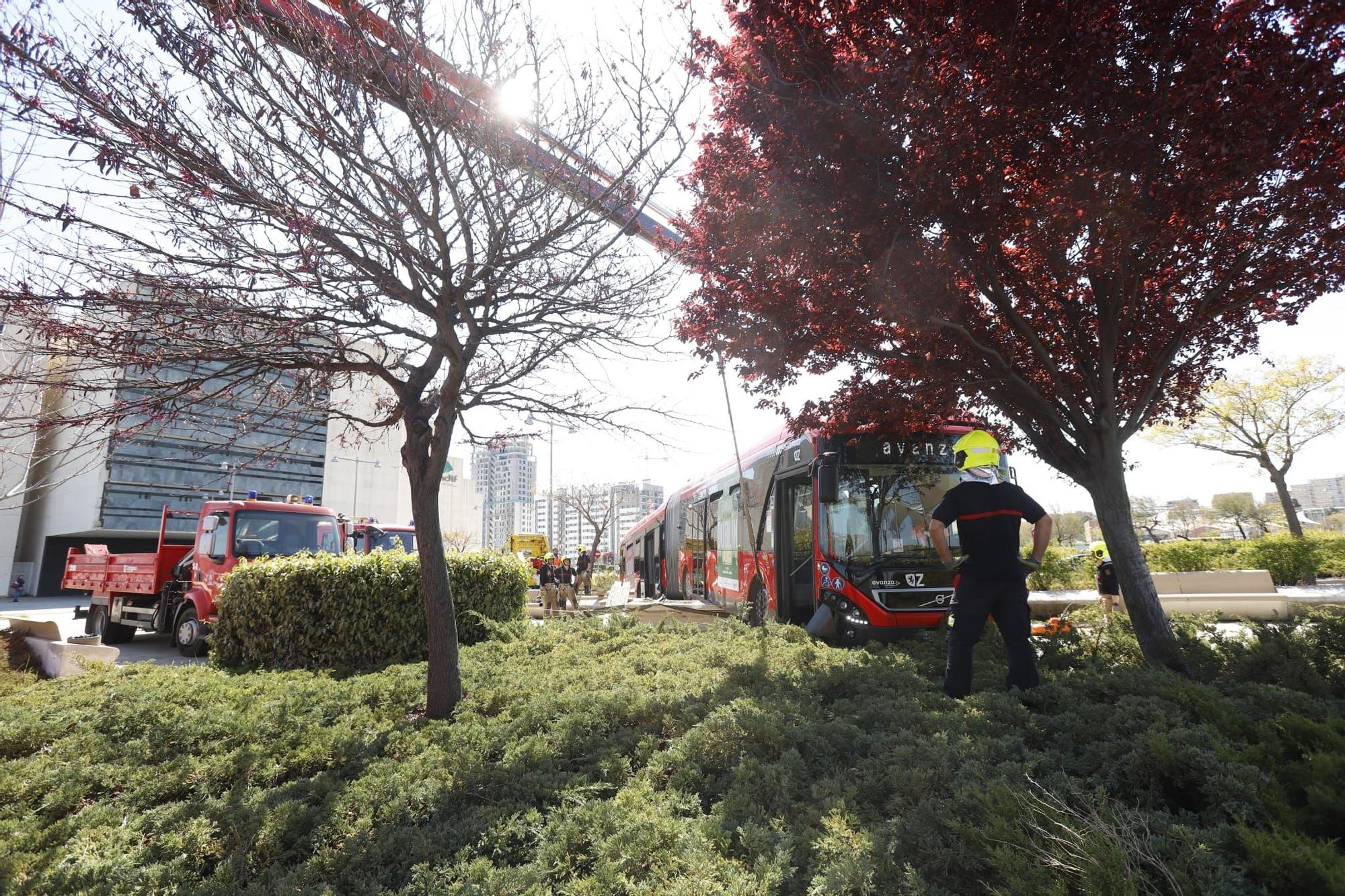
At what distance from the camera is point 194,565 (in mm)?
10805

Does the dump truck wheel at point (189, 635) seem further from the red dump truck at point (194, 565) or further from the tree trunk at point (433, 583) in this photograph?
the tree trunk at point (433, 583)

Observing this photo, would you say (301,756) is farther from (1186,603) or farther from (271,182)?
(1186,603)

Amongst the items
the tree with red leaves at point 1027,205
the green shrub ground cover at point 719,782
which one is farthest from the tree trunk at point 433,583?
the tree with red leaves at point 1027,205

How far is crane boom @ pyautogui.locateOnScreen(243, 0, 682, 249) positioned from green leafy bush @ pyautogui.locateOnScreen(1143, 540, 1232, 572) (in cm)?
2111

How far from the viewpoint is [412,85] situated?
4.73 m

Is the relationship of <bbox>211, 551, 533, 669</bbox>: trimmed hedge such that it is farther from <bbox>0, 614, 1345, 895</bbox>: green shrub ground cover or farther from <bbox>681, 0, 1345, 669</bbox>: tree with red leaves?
<bbox>681, 0, 1345, 669</bbox>: tree with red leaves

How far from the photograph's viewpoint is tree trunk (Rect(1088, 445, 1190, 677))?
5.59m

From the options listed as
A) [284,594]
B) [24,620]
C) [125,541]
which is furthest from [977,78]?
[125,541]

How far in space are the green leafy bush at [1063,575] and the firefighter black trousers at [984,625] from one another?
1776 cm

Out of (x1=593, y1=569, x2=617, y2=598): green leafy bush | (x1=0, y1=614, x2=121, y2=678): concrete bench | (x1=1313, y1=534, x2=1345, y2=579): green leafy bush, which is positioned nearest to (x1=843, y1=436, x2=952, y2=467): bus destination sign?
(x1=0, y1=614, x2=121, y2=678): concrete bench

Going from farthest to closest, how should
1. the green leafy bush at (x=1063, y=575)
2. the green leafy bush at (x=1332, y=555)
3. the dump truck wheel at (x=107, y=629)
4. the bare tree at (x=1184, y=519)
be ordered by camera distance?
the bare tree at (x=1184, y=519), the green leafy bush at (x=1063, y=575), the green leafy bush at (x=1332, y=555), the dump truck wheel at (x=107, y=629)

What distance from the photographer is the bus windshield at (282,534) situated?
10.6m

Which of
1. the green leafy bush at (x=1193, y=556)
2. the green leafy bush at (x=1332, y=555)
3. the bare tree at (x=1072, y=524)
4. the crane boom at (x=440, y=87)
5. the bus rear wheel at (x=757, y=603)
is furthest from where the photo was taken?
the bare tree at (x=1072, y=524)

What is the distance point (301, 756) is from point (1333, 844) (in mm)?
5083
